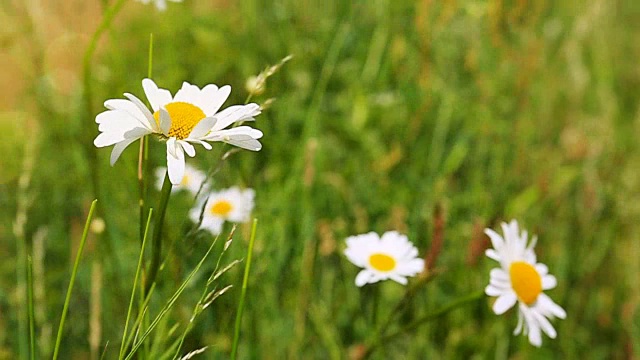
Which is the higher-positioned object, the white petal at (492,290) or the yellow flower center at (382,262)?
the yellow flower center at (382,262)

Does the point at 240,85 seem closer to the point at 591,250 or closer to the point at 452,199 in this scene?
the point at 452,199

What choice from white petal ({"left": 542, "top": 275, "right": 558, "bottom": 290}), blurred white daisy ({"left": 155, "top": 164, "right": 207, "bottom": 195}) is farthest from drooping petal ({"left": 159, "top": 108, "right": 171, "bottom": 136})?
blurred white daisy ({"left": 155, "top": 164, "right": 207, "bottom": 195})

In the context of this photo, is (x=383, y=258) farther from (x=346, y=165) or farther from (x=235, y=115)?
(x=346, y=165)

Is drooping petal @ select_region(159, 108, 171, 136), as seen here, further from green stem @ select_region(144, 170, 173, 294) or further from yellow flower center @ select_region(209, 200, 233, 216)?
yellow flower center @ select_region(209, 200, 233, 216)

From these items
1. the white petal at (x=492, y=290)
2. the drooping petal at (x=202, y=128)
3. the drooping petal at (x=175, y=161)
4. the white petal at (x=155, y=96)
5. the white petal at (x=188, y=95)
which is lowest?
the white petal at (x=492, y=290)

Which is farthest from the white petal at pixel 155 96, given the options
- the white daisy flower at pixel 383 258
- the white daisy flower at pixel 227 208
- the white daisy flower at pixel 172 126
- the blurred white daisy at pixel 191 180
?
the blurred white daisy at pixel 191 180

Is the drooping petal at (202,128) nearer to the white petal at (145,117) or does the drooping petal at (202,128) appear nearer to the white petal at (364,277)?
the white petal at (145,117)

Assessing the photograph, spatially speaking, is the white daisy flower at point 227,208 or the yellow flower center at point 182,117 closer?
the yellow flower center at point 182,117
